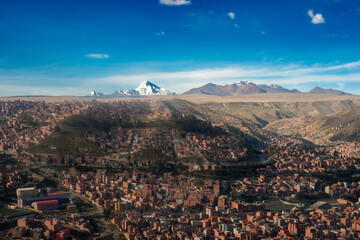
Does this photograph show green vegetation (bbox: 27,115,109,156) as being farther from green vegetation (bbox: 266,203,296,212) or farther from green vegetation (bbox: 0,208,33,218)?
green vegetation (bbox: 266,203,296,212)

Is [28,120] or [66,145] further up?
[28,120]

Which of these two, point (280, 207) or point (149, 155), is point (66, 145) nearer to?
point (149, 155)

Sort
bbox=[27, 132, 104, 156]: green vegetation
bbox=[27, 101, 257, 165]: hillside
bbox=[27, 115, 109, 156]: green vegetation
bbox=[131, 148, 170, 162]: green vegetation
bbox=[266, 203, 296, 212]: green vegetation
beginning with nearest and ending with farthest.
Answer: bbox=[266, 203, 296, 212]: green vegetation, bbox=[131, 148, 170, 162]: green vegetation, bbox=[27, 132, 104, 156]: green vegetation, bbox=[27, 115, 109, 156]: green vegetation, bbox=[27, 101, 257, 165]: hillside

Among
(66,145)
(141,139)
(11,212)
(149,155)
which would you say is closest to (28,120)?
(66,145)

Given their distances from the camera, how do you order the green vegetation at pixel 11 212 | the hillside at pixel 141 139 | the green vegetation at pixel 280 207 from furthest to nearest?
the hillside at pixel 141 139
the green vegetation at pixel 280 207
the green vegetation at pixel 11 212

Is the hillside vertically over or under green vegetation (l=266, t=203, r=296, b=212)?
over

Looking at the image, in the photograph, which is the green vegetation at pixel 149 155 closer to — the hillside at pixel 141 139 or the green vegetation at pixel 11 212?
the hillside at pixel 141 139

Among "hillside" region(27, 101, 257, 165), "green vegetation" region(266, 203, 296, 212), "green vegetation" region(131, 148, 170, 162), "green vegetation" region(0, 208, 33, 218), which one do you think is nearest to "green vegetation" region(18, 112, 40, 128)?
"hillside" region(27, 101, 257, 165)

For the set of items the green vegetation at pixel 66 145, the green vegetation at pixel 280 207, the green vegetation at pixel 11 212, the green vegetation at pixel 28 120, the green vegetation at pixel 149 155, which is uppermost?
the green vegetation at pixel 28 120

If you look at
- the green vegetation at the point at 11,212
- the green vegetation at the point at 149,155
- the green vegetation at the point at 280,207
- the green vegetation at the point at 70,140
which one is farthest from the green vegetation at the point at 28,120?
the green vegetation at the point at 280,207

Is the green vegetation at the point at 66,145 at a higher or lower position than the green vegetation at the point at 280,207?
higher

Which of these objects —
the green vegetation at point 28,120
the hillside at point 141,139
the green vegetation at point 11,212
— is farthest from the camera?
the green vegetation at point 28,120

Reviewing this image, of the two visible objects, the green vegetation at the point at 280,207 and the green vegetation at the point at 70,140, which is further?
the green vegetation at the point at 70,140

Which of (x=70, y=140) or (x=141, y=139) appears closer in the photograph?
(x=70, y=140)
